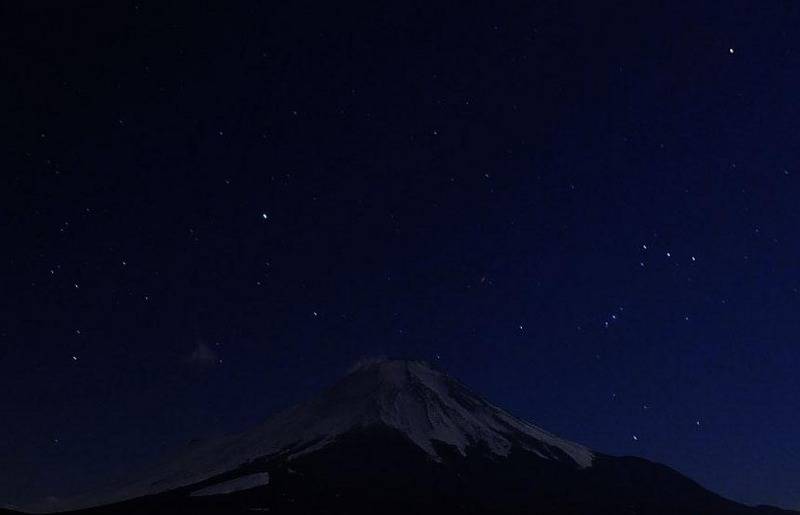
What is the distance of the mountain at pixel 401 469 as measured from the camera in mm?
110562

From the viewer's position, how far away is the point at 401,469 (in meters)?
134

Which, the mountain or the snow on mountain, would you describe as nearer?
the mountain

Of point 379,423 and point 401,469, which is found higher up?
point 379,423

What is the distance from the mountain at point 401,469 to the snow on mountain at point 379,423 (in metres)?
0.50

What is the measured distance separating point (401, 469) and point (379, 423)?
87.2 ft

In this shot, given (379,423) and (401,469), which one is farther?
(379,423)

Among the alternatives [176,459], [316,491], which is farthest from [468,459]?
[176,459]

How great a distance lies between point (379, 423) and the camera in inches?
6280

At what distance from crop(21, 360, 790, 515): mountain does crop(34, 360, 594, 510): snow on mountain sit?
504 mm

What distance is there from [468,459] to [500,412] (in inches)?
1671

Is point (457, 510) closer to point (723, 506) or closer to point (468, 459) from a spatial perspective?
point (468, 459)

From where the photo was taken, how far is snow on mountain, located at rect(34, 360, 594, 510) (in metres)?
154

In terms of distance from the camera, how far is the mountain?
4353 inches

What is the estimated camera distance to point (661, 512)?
128250 mm
